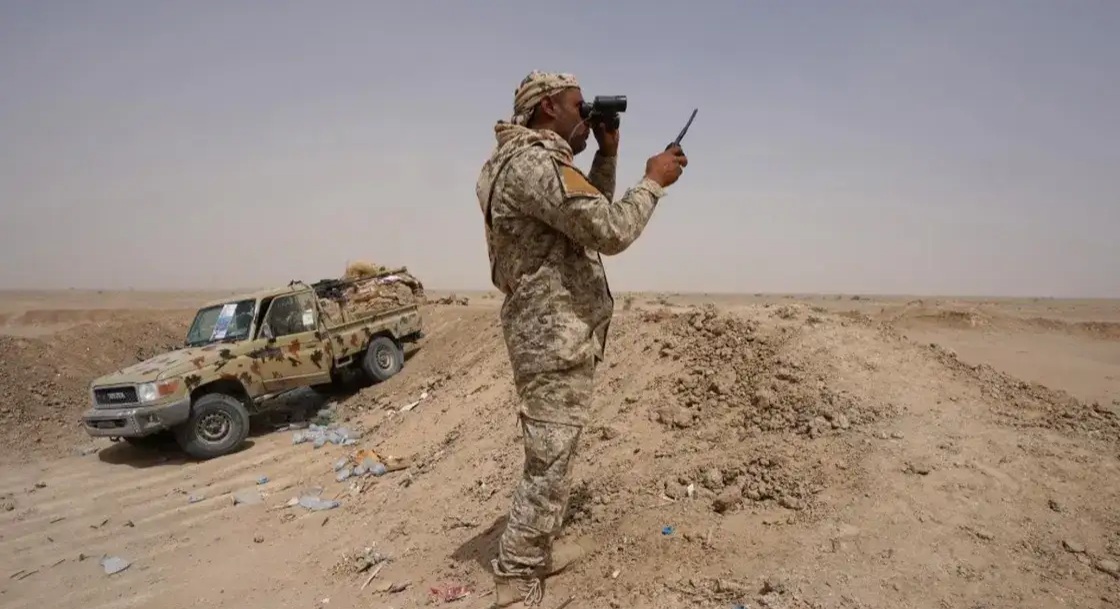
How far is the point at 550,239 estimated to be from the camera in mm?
2783

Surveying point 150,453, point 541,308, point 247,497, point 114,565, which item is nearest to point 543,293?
point 541,308

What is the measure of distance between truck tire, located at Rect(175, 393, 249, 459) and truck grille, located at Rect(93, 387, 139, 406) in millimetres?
630

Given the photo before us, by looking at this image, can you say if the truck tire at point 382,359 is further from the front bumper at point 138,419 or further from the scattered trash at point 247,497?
the scattered trash at point 247,497

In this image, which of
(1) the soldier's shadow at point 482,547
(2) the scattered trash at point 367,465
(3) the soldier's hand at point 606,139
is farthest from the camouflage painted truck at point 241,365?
(3) the soldier's hand at point 606,139

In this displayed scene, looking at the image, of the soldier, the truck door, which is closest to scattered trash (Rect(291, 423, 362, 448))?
the truck door

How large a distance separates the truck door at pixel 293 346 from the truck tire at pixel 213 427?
62cm

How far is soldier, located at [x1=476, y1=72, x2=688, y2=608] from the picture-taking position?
2701mm

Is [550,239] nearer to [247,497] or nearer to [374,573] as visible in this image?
[374,573]

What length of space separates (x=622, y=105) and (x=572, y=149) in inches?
11.4

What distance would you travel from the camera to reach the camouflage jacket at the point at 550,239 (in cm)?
257

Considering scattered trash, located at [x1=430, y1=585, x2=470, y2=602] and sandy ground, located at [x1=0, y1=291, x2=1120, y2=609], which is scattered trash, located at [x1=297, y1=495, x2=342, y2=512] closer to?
sandy ground, located at [x1=0, y1=291, x2=1120, y2=609]

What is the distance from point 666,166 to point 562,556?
1.88m

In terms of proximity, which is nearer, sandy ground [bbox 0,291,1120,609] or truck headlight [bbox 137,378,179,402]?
sandy ground [bbox 0,291,1120,609]

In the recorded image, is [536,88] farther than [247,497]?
No
